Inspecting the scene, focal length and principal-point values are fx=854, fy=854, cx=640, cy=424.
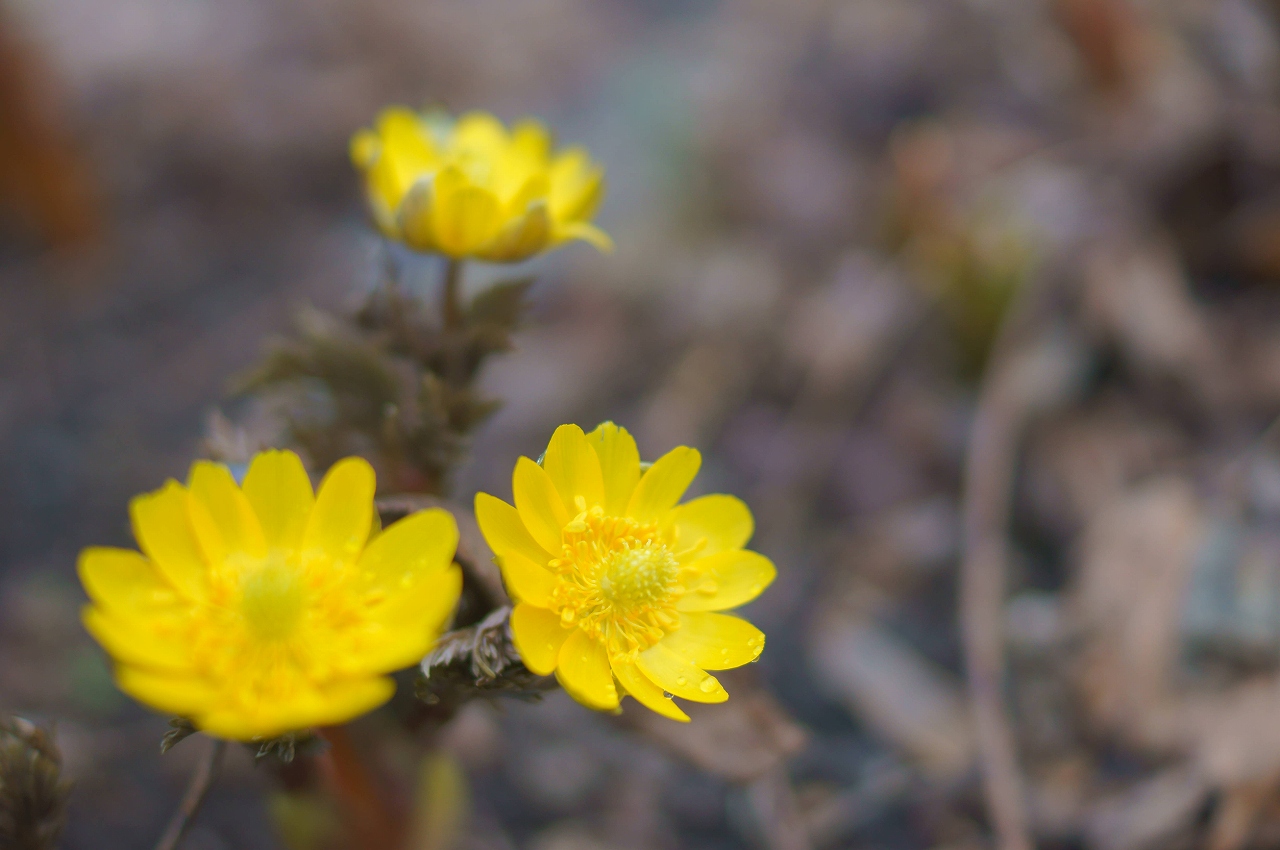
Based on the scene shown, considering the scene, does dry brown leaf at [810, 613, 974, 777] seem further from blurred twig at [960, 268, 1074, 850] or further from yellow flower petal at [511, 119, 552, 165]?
yellow flower petal at [511, 119, 552, 165]

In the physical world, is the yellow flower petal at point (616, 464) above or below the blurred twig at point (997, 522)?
below

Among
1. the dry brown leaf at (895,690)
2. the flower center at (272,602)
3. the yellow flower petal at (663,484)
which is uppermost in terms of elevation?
the dry brown leaf at (895,690)

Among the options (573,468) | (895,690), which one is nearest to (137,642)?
(573,468)

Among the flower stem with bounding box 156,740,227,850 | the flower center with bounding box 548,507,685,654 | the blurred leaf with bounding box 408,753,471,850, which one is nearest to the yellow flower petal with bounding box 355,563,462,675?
the flower center with bounding box 548,507,685,654

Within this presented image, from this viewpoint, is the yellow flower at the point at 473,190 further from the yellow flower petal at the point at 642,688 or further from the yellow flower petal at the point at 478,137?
the yellow flower petal at the point at 642,688

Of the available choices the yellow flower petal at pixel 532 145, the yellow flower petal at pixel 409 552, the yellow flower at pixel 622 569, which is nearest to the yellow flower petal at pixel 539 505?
the yellow flower at pixel 622 569

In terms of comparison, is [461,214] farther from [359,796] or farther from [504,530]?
[359,796]
